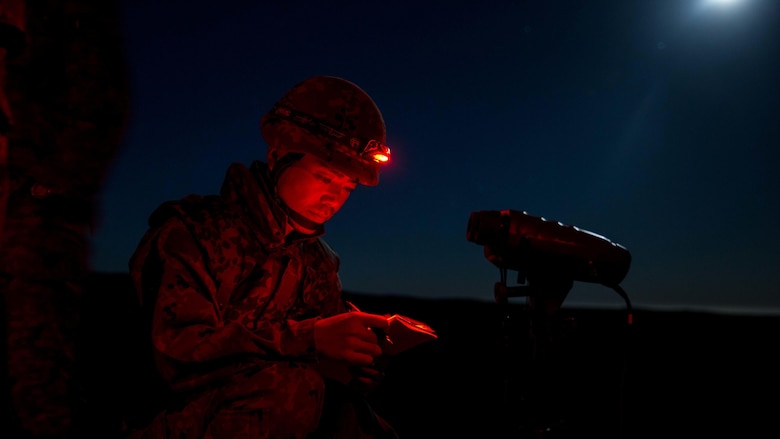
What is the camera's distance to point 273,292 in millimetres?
2641

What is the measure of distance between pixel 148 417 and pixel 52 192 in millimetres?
3846

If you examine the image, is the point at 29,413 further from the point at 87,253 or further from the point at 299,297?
the point at 299,297

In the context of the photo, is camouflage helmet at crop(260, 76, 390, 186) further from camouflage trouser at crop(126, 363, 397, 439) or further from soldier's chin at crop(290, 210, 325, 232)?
camouflage trouser at crop(126, 363, 397, 439)

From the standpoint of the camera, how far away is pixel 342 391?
8.88 feet

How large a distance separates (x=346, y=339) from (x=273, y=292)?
2.03 ft

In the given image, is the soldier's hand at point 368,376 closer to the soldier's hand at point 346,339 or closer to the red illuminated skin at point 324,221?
the red illuminated skin at point 324,221

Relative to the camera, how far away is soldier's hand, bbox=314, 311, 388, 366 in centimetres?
220

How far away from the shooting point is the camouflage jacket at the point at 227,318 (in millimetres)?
2168

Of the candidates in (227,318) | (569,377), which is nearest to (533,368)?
(227,318)

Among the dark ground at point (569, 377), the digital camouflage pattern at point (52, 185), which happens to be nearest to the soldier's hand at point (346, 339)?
the dark ground at point (569, 377)

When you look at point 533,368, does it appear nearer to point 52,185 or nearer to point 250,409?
point 250,409

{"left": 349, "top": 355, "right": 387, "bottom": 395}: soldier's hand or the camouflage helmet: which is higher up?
the camouflage helmet

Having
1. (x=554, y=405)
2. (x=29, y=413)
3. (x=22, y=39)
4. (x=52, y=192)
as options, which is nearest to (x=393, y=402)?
(x=29, y=413)

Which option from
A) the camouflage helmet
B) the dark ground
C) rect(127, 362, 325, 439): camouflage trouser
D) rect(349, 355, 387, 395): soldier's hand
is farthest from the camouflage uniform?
the dark ground
